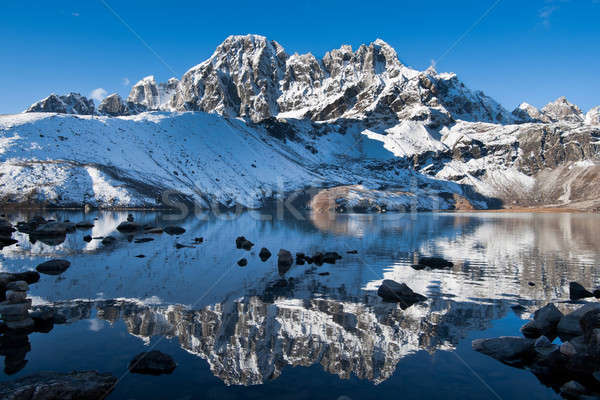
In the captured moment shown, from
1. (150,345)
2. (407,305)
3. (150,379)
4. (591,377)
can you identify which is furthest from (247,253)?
(591,377)

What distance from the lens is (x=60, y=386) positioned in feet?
44.1

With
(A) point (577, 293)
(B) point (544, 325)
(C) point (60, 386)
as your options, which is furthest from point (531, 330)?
(C) point (60, 386)

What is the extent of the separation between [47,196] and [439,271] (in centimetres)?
13513

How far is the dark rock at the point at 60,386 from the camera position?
12.8 metres

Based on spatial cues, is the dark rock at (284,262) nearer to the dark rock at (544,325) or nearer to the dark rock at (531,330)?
the dark rock at (531,330)

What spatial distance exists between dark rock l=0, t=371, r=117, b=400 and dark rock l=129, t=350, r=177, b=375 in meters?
1.13

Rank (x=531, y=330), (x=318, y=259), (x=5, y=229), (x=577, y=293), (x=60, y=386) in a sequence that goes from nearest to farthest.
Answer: (x=60, y=386), (x=531, y=330), (x=577, y=293), (x=318, y=259), (x=5, y=229)

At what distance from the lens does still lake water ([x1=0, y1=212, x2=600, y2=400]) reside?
15258 mm

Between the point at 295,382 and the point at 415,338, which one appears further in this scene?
the point at 415,338

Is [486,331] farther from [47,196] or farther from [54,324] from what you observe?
[47,196]

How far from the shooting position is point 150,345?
1844 centimetres

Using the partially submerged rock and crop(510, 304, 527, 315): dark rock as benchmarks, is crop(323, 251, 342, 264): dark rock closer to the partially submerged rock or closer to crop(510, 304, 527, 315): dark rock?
the partially submerged rock

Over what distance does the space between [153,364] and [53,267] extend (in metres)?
24.7

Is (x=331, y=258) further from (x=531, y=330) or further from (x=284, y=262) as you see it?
(x=531, y=330)
